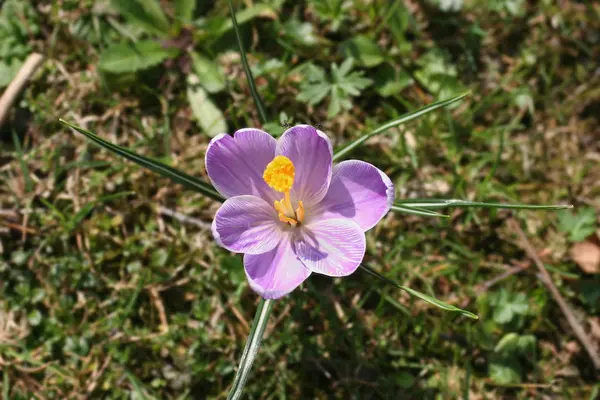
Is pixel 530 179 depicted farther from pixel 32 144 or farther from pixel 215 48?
pixel 32 144

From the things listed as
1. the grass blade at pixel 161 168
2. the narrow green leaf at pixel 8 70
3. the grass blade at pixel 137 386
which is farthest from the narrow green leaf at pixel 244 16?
the grass blade at pixel 137 386

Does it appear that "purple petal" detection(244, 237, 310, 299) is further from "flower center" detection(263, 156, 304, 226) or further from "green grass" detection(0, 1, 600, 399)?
"green grass" detection(0, 1, 600, 399)

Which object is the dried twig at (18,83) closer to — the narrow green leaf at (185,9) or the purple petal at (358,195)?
the narrow green leaf at (185,9)

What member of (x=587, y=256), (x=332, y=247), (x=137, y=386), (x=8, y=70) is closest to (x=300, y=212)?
(x=332, y=247)

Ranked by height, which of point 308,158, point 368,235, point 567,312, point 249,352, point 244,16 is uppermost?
point 244,16

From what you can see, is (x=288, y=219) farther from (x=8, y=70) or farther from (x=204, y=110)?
(x=8, y=70)

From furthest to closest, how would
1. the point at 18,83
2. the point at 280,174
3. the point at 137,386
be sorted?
the point at 18,83 → the point at 137,386 → the point at 280,174

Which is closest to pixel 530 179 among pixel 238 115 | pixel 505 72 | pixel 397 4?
pixel 505 72
